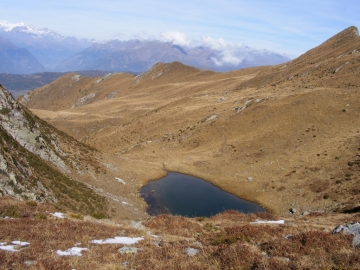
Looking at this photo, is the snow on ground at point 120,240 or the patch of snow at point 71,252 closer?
the patch of snow at point 71,252

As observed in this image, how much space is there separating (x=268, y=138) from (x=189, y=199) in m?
24.4

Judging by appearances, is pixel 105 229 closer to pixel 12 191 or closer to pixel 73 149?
pixel 12 191

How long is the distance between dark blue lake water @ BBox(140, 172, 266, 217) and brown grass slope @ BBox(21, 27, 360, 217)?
191cm

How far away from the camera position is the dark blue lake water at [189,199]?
138 ft

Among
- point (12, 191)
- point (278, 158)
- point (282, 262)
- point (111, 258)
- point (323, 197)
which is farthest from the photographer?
point (278, 158)

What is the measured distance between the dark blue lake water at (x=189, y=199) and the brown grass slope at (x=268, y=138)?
1.91 m

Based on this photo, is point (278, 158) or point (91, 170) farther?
point (278, 158)

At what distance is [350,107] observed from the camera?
57469 mm

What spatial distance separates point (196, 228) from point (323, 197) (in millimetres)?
27283

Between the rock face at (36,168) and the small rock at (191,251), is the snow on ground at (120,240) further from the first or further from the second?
the rock face at (36,168)

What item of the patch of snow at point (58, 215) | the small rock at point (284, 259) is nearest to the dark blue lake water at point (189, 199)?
the patch of snow at point (58, 215)

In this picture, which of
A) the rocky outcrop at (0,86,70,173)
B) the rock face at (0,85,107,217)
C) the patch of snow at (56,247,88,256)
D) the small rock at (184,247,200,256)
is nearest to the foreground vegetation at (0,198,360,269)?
the small rock at (184,247,200,256)

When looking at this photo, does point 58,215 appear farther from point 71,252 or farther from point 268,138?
point 268,138

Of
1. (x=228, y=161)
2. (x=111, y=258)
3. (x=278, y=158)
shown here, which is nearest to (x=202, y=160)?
(x=228, y=161)
